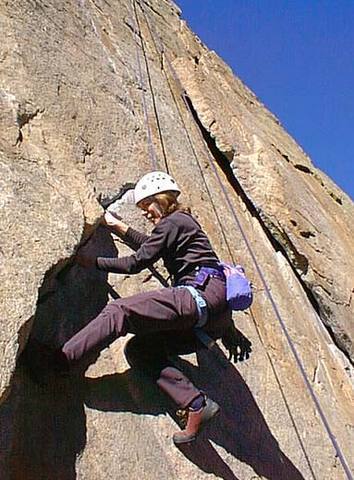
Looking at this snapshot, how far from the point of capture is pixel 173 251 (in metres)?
5.59

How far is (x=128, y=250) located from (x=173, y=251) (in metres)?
0.78

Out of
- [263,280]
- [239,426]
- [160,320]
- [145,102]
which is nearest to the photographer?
[160,320]

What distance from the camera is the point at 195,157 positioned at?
8.71 metres

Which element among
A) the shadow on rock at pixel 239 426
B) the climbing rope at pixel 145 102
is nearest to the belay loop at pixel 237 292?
the shadow on rock at pixel 239 426

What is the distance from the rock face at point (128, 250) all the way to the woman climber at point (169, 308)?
0.24m

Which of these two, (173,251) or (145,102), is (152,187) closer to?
(173,251)

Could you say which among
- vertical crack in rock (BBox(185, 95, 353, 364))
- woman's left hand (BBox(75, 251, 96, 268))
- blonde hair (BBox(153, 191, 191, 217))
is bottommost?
woman's left hand (BBox(75, 251, 96, 268))

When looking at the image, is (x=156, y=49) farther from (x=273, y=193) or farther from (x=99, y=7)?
(x=273, y=193)

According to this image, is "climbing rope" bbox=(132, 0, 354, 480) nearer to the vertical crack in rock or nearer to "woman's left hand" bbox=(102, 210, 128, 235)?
the vertical crack in rock

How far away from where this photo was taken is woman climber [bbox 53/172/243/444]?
5.10 meters

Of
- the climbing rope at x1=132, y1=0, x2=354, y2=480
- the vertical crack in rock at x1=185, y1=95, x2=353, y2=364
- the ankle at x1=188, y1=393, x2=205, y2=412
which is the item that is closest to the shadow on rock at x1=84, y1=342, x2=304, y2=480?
the ankle at x1=188, y1=393, x2=205, y2=412

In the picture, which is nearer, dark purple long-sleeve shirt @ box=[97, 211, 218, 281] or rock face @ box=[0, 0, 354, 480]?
rock face @ box=[0, 0, 354, 480]

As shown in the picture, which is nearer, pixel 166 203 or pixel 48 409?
pixel 48 409

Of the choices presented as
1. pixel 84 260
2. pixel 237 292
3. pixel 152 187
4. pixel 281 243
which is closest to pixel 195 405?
pixel 237 292
